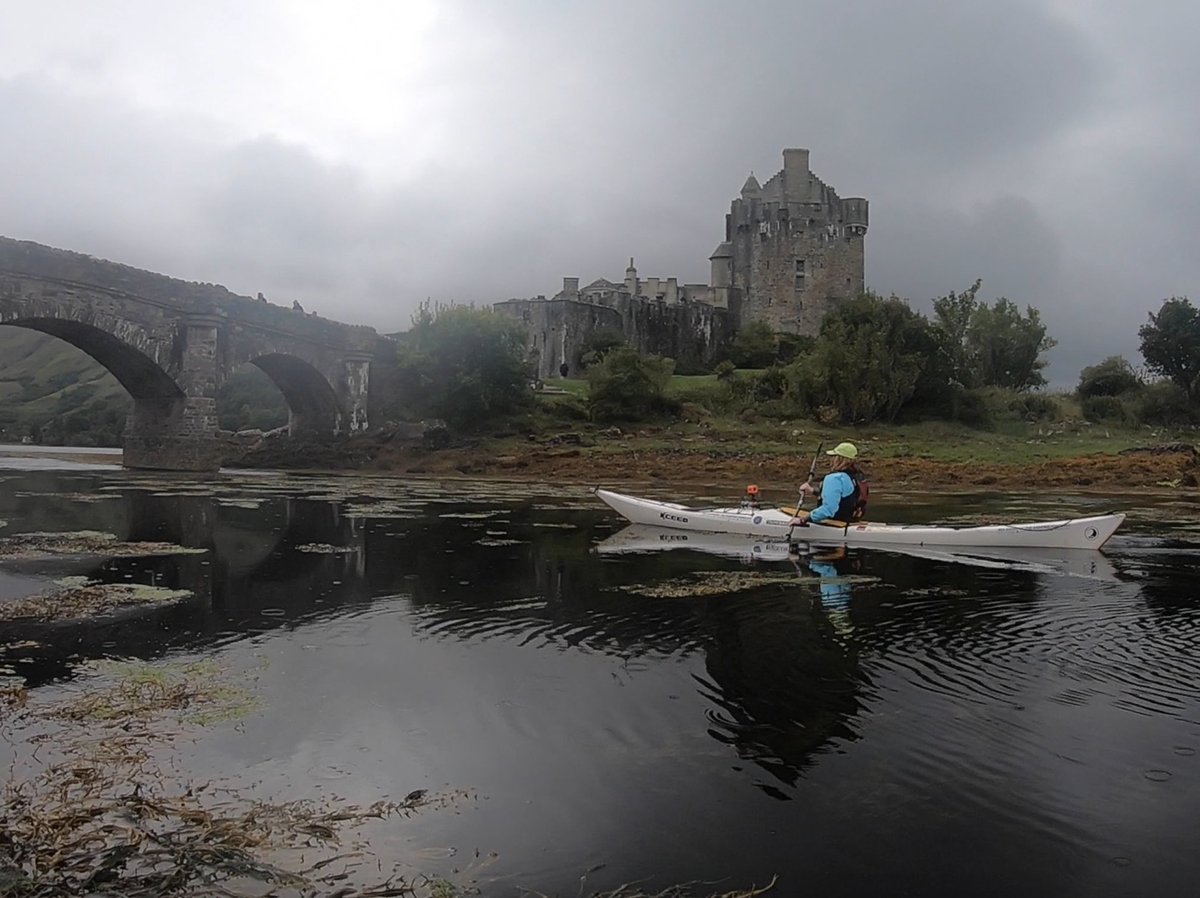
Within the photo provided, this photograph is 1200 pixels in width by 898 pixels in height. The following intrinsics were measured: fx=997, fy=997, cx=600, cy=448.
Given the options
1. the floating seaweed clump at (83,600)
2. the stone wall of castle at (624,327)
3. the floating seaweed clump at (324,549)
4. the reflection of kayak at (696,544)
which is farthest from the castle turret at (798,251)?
the floating seaweed clump at (83,600)

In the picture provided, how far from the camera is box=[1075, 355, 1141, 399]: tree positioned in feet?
176

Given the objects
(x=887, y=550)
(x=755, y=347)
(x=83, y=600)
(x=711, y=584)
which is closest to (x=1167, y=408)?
(x=755, y=347)

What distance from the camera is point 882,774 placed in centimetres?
544

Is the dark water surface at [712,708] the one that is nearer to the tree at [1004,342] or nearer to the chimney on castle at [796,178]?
the tree at [1004,342]

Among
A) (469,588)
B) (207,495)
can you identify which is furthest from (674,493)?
(469,588)

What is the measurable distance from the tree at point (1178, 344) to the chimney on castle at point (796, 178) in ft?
101

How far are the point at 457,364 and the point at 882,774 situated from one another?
128 feet

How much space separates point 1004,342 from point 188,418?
152 ft

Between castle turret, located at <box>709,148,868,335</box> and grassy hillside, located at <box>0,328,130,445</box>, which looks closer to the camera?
castle turret, located at <box>709,148,868,335</box>

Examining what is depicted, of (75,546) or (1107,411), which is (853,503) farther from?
(1107,411)

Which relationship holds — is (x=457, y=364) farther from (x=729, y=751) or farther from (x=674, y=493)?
(x=729, y=751)

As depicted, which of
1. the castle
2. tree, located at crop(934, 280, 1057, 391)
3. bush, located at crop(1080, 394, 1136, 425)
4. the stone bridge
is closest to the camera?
the stone bridge

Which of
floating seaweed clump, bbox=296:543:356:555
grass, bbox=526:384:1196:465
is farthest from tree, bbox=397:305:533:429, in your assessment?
floating seaweed clump, bbox=296:543:356:555

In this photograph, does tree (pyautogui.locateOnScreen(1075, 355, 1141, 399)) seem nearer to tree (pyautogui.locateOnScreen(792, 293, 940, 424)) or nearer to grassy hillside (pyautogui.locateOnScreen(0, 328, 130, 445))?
tree (pyautogui.locateOnScreen(792, 293, 940, 424))
